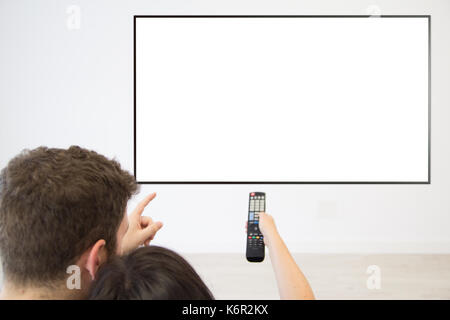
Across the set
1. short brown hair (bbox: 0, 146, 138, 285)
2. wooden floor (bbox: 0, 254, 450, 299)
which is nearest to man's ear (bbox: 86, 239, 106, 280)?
short brown hair (bbox: 0, 146, 138, 285)

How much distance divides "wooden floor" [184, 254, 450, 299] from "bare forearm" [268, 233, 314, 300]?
148 cm

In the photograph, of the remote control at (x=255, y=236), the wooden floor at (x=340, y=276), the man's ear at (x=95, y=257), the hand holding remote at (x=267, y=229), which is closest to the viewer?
the man's ear at (x=95, y=257)

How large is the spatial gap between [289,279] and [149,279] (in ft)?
1.01

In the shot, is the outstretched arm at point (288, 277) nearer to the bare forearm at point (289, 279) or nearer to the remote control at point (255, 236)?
the bare forearm at point (289, 279)

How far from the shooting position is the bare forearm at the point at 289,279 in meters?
0.60

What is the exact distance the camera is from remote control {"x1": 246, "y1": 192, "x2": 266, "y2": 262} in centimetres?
120

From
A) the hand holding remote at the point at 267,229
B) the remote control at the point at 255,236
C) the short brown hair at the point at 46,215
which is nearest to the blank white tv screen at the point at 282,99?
the remote control at the point at 255,236

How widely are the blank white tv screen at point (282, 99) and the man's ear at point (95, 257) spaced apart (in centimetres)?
224

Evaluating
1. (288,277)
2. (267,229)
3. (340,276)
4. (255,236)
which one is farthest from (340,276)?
(288,277)

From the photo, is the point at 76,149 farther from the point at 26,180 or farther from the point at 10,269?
the point at 10,269

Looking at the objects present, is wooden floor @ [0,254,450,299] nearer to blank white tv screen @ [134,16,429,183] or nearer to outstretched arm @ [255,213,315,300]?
blank white tv screen @ [134,16,429,183]

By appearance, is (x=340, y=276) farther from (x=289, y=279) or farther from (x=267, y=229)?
(x=289, y=279)

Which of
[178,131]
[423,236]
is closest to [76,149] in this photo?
[178,131]

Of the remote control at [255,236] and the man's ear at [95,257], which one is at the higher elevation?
the man's ear at [95,257]
